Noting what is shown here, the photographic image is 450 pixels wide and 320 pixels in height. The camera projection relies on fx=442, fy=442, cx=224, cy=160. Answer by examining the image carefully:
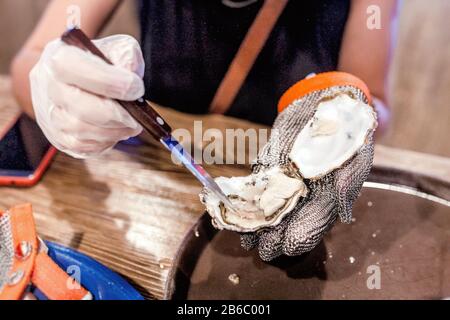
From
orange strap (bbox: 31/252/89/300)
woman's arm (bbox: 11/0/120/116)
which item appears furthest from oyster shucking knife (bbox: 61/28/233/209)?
woman's arm (bbox: 11/0/120/116)

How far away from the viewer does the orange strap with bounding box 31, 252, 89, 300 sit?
59 cm

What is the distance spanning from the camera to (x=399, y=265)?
2.30 ft

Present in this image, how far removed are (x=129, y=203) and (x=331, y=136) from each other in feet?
1.32

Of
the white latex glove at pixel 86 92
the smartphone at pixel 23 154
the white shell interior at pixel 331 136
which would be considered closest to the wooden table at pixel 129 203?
the smartphone at pixel 23 154

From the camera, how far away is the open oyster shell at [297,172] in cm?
64

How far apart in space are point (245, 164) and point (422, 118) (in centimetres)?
135

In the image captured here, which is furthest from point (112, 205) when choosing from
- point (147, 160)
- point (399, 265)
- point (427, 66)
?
point (427, 66)

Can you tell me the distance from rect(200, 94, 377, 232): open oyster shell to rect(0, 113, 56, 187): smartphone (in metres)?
0.42

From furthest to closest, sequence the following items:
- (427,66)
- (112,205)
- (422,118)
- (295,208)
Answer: (427,66) < (422,118) < (112,205) < (295,208)

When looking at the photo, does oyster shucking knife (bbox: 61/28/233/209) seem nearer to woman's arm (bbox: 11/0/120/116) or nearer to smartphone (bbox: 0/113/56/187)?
smartphone (bbox: 0/113/56/187)

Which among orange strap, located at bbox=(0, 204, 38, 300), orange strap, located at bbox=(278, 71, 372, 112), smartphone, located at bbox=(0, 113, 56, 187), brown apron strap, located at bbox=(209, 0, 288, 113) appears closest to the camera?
orange strap, located at bbox=(0, 204, 38, 300)

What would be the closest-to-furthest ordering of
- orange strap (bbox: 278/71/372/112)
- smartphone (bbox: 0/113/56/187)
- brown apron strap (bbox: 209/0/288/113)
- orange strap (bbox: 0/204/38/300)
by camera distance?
orange strap (bbox: 0/204/38/300) → orange strap (bbox: 278/71/372/112) → smartphone (bbox: 0/113/56/187) → brown apron strap (bbox: 209/0/288/113)

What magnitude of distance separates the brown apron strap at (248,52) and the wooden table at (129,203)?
0.74 feet
